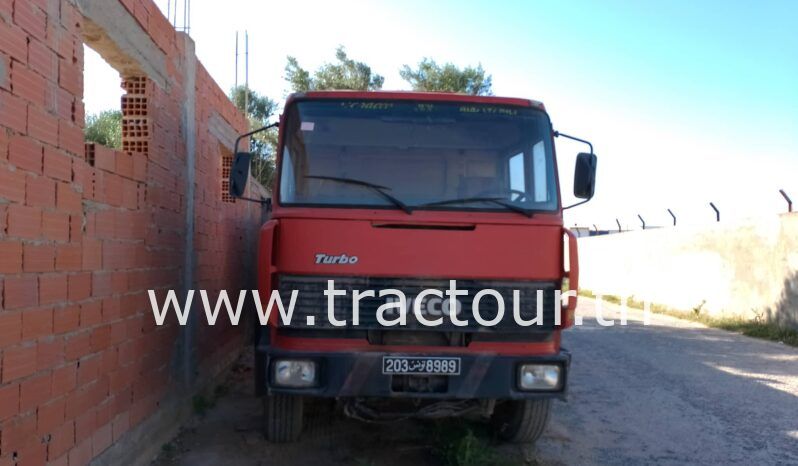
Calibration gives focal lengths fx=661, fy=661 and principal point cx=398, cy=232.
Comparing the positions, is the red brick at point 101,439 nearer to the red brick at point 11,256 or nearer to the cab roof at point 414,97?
the red brick at point 11,256

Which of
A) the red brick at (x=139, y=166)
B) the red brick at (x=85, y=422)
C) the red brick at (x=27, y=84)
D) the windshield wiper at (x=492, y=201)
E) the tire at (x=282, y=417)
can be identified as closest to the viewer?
the red brick at (x=27, y=84)

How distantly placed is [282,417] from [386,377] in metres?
1.01

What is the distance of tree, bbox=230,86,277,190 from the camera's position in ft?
60.7

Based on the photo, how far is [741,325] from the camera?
1188 centimetres

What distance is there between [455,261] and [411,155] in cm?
87

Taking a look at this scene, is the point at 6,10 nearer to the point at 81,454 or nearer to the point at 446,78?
the point at 81,454

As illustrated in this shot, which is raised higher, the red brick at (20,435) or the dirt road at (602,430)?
the red brick at (20,435)

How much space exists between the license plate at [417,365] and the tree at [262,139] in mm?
12888

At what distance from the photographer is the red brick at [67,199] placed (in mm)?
3287

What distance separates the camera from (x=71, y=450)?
3441 millimetres

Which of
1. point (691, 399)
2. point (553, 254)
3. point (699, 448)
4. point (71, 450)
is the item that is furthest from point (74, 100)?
point (691, 399)

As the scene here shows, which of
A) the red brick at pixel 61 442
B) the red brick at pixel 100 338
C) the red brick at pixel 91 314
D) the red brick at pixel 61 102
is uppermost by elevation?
the red brick at pixel 61 102

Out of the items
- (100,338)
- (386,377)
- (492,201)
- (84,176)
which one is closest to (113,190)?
(84,176)

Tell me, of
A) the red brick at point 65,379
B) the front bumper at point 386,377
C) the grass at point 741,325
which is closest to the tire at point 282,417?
the front bumper at point 386,377
